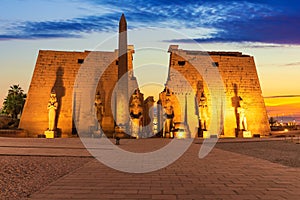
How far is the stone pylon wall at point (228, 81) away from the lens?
22.0m

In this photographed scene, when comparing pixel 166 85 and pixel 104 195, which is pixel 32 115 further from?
pixel 104 195

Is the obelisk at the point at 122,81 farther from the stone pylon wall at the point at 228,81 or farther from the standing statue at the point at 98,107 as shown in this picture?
the stone pylon wall at the point at 228,81

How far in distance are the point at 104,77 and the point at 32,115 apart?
5.63 m

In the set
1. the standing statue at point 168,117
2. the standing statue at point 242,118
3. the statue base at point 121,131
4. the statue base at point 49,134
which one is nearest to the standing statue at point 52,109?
the statue base at point 49,134

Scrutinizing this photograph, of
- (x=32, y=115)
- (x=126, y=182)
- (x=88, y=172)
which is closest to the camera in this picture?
(x=126, y=182)

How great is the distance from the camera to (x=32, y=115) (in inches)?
804

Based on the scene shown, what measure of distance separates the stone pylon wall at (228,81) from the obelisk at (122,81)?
3.43 metres

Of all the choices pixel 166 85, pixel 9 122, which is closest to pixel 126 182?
pixel 166 85

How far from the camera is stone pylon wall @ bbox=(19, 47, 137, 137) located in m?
20.5

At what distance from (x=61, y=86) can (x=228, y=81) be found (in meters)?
12.3

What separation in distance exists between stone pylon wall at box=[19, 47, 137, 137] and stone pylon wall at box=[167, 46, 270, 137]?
4.68 meters

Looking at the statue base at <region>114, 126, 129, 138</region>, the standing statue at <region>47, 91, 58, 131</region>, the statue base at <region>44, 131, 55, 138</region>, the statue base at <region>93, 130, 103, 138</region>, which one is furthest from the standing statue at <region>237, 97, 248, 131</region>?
the statue base at <region>44, 131, 55, 138</region>

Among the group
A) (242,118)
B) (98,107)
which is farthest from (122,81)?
(242,118)

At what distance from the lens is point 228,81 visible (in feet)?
74.3
